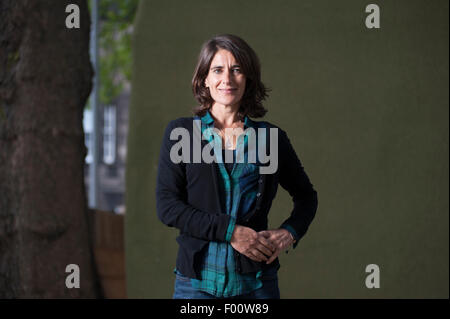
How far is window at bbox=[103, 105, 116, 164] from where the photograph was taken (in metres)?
12.7

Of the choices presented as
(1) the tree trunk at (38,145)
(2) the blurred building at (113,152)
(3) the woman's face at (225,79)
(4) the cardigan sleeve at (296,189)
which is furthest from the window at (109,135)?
(3) the woman's face at (225,79)

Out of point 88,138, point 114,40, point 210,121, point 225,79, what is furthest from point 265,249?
point 114,40

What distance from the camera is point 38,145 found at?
339 centimetres

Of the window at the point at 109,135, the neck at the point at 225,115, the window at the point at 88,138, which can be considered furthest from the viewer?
the window at the point at 109,135

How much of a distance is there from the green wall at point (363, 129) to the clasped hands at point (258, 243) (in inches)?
71.9

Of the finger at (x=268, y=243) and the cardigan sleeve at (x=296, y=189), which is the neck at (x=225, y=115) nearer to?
the cardigan sleeve at (x=296, y=189)

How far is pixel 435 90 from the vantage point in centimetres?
369

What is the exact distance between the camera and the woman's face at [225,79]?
1.79 m

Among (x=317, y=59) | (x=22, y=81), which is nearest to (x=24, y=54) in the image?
(x=22, y=81)

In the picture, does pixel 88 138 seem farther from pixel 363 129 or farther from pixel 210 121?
pixel 210 121

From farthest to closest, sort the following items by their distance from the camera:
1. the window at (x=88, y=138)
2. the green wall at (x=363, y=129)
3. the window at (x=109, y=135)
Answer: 1. the window at (x=109, y=135)
2. the window at (x=88, y=138)
3. the green wall at (x=363, y=129)

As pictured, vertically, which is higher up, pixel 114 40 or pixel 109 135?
pixel 114 40

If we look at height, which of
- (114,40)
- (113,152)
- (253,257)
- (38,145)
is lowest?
(253,257)

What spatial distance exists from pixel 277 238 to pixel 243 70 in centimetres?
57
